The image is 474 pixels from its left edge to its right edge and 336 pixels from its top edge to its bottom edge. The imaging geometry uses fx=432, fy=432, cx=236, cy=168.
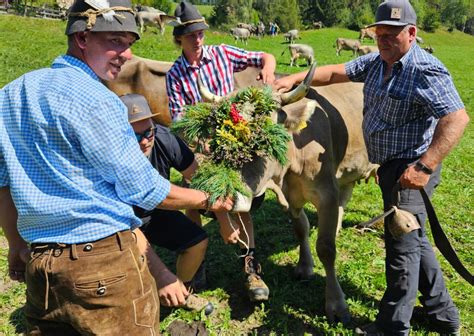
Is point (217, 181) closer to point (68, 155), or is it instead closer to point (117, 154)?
point (117, 154)

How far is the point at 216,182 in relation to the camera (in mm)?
3158

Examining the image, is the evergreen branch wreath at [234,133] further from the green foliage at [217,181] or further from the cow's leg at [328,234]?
the cow's leg at [328,234]

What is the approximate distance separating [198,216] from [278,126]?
1.97 m

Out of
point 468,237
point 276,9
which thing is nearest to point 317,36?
point 276,9

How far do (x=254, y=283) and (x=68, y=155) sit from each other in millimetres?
2716

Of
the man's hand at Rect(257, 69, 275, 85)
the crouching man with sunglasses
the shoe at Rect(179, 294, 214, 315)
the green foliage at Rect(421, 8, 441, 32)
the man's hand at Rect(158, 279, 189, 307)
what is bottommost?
the green foliage at Rect(421, 8, 441, 32)

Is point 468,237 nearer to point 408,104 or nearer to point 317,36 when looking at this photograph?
point 408,104

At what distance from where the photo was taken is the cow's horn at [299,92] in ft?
12.7

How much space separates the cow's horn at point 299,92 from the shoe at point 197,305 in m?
2.07

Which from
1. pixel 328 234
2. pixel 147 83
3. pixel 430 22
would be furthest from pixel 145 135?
pixel 430 22

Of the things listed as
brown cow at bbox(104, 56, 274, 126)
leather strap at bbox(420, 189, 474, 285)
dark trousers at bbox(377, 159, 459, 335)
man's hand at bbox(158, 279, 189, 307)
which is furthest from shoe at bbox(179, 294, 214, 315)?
brown cow at bbox(104, 56, 274, 126)

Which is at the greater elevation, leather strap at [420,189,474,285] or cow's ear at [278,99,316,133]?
cow's ear at [278,99,316,133]

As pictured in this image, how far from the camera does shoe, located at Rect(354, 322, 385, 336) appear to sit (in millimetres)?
3723

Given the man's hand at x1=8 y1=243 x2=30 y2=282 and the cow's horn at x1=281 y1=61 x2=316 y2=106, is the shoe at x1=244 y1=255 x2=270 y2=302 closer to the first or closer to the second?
the cow's horn at x1=281 y1=61 x2=316 y2=106
